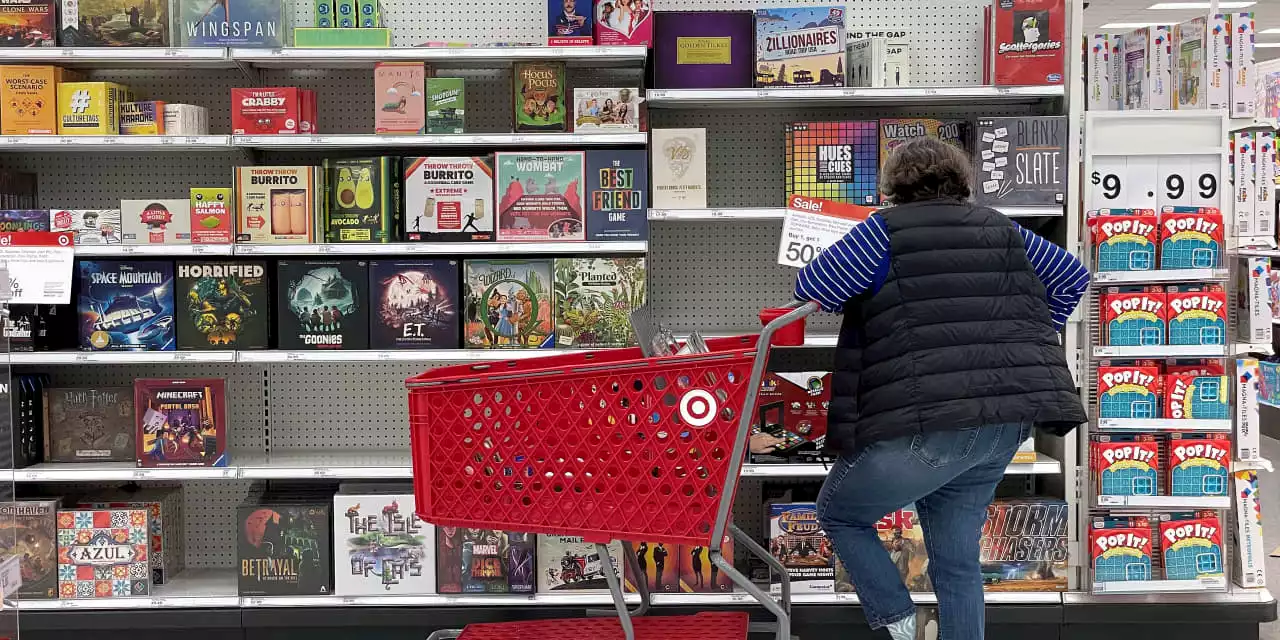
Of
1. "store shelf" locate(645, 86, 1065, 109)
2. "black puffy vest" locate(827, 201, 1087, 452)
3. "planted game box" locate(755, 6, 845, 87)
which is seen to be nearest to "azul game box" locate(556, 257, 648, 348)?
"store shelf" locate(645, 86, 1065, 109)

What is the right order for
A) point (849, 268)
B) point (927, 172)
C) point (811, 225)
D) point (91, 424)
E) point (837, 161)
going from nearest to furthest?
point (849, 268) < point (927, 172) < point (811, 225) < point (837, 161) < point (91, 424)

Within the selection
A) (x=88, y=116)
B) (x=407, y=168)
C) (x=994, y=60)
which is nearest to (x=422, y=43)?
(x=407, y=168)

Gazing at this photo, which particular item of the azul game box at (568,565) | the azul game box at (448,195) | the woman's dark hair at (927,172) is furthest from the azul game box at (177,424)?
the woman's dark hair at (927,172)

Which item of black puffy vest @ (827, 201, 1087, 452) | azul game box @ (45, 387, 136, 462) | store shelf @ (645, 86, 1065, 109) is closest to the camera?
black puffy vest @ (827, 201, 1087, 452)

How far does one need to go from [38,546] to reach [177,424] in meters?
0.61

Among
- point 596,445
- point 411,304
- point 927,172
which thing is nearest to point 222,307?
point 411,304

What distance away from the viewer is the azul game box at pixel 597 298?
369 cm

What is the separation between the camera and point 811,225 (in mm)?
3502

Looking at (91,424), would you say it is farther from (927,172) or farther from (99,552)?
(927,172)

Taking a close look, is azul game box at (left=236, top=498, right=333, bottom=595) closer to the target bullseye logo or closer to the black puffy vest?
the target bullseye logo

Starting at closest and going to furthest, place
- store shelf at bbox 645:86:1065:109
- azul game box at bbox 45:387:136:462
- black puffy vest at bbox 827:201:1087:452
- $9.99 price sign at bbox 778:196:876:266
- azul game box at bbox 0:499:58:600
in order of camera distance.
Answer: black puffy vest at bbox 827:201:1087:452 → $9.99 price sign at bbox 778:196:876:266 → store shelf at bbox 645:86:1065:109 → azul game box at bbox 0:499:58:600 → azul game box at bbox 45:387:136:462

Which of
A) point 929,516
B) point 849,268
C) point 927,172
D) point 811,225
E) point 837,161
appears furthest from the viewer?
point 837,161

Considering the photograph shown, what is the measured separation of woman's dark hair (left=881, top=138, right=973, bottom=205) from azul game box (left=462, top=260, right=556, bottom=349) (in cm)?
135

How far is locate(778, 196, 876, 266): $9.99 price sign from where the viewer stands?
3.49 m
